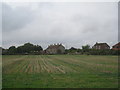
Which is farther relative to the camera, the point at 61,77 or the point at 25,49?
the point at 25,49

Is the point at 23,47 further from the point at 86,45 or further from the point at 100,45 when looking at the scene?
the point at 100,45

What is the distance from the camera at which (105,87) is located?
6.39 meters

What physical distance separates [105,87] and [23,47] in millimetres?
56757

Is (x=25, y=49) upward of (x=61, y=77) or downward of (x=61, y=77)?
upward

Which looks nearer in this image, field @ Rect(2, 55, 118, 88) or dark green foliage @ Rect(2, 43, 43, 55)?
field @ Rect(2, 55, 118, 88)

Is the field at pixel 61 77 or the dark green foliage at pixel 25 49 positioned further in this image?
the dark green foliage at pixel 25 49

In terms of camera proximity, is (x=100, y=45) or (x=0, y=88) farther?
(x=100, y=45)

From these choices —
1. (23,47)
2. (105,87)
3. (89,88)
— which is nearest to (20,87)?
(89,88)

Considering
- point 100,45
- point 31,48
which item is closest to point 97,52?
point 31,48

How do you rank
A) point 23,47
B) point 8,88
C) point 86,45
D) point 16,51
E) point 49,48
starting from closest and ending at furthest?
point 8,88 < point 16,51 < point 23,47 < point 86,45 < point 49,48

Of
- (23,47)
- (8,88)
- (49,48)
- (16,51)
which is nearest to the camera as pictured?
(8,88)

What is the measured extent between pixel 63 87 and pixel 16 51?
51.5m

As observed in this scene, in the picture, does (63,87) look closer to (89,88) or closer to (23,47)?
(89,88)

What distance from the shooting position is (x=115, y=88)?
6.32m
